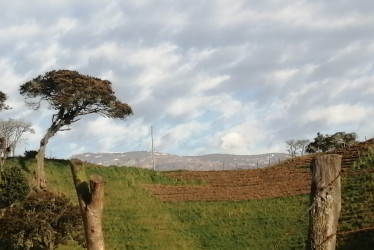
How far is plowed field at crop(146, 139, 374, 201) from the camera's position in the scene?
3984 centimetres

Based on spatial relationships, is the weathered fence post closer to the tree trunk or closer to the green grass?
the green grass

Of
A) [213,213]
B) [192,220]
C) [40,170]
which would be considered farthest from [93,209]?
[40,170]

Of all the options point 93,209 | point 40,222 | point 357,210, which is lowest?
point 40,222

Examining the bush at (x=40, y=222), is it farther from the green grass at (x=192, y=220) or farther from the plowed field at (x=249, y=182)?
the plowed field at (x=249, y=182)

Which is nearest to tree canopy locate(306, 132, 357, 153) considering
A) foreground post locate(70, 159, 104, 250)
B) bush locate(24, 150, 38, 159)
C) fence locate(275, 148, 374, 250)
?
fence locate(275, 148, 374, 250)

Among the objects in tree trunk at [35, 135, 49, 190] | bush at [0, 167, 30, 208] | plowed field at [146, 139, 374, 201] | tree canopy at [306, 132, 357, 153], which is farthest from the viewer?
tree canopy at [306, 132, 357, 153]

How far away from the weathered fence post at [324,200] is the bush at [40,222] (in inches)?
856

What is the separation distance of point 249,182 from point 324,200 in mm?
35445

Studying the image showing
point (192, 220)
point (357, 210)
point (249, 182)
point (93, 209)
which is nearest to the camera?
point (93, 209)

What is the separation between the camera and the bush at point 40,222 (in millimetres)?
27109

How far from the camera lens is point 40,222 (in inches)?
1070

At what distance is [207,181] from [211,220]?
24.4 ft

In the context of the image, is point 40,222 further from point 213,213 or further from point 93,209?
point 93,209

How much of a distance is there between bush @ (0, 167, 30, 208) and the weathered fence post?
86.8 feet
